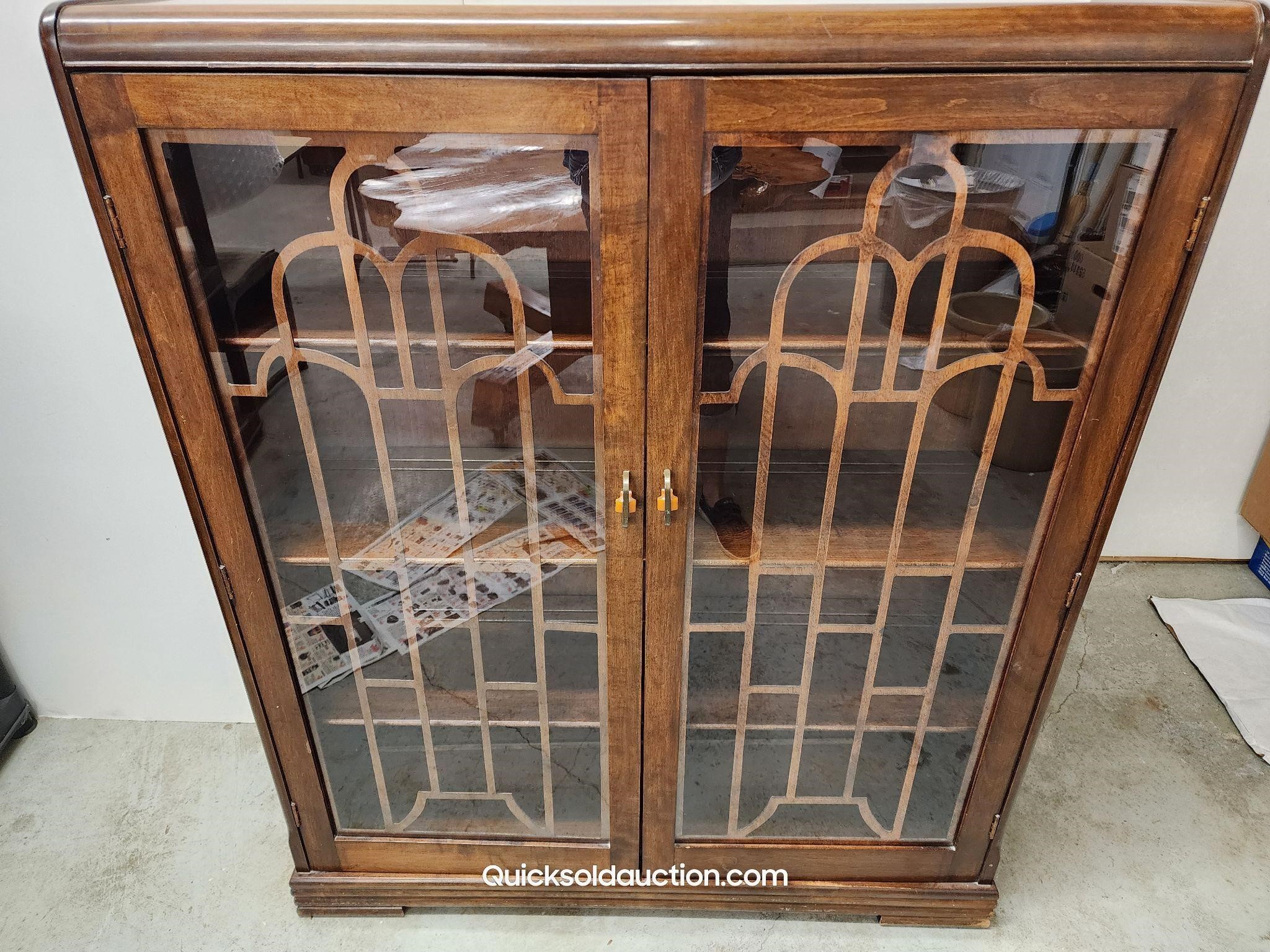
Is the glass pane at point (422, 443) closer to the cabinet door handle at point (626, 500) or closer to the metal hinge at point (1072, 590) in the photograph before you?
the cabinet door handle at point (626, 500)

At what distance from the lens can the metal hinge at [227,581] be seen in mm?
996

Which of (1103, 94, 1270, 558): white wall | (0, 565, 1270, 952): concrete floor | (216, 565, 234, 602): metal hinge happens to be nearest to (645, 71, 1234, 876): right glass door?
(0, 565, 1270, 952): concrete floor

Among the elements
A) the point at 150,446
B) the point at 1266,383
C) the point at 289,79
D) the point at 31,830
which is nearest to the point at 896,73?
the point at 289,79

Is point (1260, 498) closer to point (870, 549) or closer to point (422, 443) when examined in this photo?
point (870, 549)

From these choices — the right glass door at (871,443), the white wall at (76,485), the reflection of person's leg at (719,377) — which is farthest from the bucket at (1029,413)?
the white wall at (76,485)

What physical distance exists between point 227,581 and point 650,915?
767 mm

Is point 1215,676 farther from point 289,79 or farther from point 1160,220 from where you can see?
point 289,79

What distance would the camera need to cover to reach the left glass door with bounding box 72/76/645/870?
2.59 feet

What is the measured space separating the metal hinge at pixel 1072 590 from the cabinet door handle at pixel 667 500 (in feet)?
1.50

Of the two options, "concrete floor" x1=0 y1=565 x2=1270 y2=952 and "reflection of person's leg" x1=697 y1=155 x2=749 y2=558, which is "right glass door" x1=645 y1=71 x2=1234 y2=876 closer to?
"reflection of person's leg" x1=697 y1=155 x2=749 y2=558

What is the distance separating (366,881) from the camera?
1.23 meters

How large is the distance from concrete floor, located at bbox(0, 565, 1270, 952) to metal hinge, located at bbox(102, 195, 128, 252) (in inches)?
38.0

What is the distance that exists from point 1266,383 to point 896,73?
4.70ft

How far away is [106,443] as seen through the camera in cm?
128
